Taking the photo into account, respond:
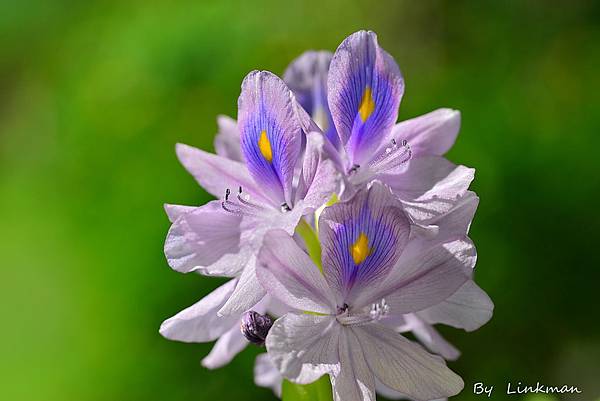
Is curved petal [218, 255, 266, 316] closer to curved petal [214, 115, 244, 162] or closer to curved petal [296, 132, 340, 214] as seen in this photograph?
curved petal [296, 132, 340, 214]

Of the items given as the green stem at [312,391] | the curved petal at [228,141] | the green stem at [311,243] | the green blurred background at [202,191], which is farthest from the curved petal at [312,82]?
the green blurred background at [202,191]

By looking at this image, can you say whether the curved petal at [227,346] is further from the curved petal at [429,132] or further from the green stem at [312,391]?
the curved petal at [429,132]

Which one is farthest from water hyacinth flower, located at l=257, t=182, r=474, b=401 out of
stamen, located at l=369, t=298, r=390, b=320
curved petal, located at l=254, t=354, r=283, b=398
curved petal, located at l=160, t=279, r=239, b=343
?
curved petal, located at l=254, t=354, r=283, b=398

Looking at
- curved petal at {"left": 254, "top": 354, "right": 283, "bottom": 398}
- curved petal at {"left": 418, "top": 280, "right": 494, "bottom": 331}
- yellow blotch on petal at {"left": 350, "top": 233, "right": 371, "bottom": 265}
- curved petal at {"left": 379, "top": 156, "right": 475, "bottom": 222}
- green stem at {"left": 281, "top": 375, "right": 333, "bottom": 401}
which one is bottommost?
curved petal at {"left": 254, "top": 354, "right": 283, "bottom": 398}

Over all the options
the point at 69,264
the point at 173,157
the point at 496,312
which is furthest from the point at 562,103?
the point at 69,264

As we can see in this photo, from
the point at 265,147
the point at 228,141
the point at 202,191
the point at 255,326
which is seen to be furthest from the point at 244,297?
the point at 202,191
